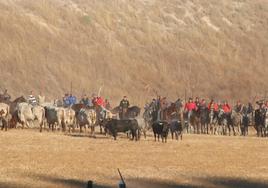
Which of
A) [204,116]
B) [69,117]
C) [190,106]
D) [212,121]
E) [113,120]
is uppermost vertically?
[190,106]

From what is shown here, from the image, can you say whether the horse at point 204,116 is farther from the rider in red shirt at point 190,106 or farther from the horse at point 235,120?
the horse at point 235,120

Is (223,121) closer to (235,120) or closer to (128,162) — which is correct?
(235,120)

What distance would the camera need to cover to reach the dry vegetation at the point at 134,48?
76.9m

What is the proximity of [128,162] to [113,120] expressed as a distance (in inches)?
506

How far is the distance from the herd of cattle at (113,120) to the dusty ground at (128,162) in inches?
51.9

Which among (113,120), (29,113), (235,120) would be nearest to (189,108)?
(235,120)

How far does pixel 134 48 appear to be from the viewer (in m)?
85.6

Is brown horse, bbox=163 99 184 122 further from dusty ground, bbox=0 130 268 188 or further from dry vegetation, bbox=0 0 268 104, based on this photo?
dry vegetation, bbox=0 0 268 104

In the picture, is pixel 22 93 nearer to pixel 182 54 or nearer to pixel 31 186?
pixel 182 54

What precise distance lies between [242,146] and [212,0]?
65.1m

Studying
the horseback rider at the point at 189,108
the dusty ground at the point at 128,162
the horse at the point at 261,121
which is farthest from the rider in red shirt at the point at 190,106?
→ the dusty ground at the point at 128,162

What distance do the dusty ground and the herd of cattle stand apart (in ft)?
4.32

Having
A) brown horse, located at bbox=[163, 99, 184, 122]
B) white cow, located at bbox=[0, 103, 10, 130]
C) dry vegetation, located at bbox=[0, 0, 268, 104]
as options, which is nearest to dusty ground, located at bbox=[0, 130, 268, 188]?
white cow, located at bbox=[0, 103, 10, 130]

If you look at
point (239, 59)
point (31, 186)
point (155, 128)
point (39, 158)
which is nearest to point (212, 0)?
point (239, 59)
